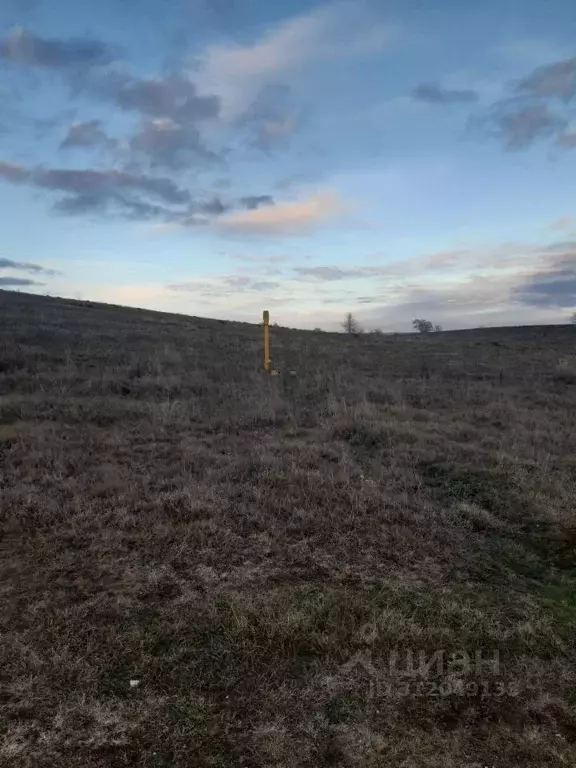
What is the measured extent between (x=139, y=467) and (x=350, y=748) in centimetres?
508

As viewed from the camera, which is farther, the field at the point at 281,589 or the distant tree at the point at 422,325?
the distant tree at the point at 422,325

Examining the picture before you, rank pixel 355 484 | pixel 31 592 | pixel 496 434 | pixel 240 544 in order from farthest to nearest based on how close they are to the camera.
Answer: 1. pixel 496 434
2. pixel 355 484
3. pixel 240 544
4. pixel 31 592

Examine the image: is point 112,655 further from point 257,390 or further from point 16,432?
point 257,390

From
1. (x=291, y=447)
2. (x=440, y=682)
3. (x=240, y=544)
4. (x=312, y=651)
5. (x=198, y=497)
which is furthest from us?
(x=291, y=447)

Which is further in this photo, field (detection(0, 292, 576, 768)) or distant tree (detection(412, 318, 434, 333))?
distant tree (detection(412, 318, 434, 333))

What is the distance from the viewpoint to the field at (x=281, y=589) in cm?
317

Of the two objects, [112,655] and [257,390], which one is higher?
[257,390]

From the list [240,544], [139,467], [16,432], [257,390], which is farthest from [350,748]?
[257,390]

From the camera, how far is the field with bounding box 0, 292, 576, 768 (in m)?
3.17

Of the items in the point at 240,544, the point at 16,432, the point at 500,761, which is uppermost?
the point at 16,432

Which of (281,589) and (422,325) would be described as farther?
(422,325)

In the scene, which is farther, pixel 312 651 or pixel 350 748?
pixel 312 651

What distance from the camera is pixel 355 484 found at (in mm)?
7023

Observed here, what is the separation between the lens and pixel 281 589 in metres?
4.60
